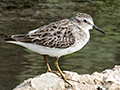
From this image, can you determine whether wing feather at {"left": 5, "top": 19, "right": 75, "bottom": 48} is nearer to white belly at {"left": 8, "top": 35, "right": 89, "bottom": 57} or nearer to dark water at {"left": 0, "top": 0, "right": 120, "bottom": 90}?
white belly at {"left": 8, "top": 35, "right": 89, "bottom": 57}

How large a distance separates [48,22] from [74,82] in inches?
371

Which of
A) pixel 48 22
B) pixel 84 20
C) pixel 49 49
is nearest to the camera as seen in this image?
pixel 49 49

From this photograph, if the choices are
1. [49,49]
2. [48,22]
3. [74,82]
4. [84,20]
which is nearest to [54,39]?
[49,49]

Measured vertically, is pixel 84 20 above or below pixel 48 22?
above

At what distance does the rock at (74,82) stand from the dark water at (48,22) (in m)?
3.47

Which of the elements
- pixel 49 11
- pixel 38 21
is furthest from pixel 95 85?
pixel 49 11

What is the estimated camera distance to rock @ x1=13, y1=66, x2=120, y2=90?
9.00m

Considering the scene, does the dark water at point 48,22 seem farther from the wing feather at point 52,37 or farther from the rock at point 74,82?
the wing feather at point 52,37

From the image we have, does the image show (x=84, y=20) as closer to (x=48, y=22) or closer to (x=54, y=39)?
(x=54, y=39)

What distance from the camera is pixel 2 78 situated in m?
13.2

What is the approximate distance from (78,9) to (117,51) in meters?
5.84

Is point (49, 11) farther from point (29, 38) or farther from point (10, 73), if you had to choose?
point (29, 38)

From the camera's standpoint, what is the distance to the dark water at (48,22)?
14016 mm

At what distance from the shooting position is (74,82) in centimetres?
951
